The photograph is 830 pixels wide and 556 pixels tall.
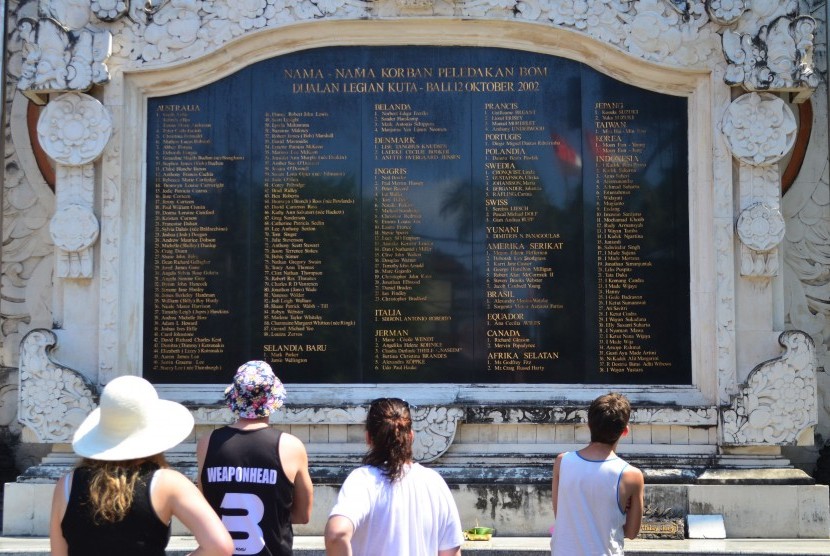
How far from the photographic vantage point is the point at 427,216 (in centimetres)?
1126

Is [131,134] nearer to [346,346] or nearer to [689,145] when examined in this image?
A: [346,346]

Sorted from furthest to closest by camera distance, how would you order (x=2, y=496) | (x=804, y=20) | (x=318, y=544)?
(x=2, y=496), (x=804, y=20), (x=318, y=544)

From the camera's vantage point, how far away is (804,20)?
1070 centimetres

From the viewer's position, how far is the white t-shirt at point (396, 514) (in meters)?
5.15

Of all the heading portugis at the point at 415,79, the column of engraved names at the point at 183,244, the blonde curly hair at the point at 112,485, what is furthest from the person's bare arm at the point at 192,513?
the heading portugis at the point at 415,79

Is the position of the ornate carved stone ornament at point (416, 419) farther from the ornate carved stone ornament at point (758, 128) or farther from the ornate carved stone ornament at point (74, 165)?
the ornate carved stone ornament at point (758, 128)

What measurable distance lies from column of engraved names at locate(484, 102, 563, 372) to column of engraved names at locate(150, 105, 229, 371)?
2938mm

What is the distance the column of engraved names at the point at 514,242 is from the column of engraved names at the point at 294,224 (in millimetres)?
1579

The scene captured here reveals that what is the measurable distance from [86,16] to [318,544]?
6.22 meters

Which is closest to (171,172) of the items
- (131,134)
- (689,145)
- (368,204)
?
(131,134)

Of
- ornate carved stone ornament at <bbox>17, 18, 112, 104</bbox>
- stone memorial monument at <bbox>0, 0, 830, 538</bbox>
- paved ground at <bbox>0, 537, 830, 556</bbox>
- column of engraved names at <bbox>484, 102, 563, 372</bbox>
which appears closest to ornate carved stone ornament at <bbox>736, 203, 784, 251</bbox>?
stone memorial monument at <bbox>0, 0, 830, 538</bbox>

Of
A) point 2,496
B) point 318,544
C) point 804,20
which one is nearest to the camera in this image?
point 318,544

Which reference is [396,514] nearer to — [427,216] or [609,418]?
[609,418]

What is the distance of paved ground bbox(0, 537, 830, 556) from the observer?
30.9 ft
